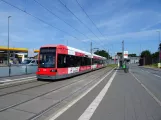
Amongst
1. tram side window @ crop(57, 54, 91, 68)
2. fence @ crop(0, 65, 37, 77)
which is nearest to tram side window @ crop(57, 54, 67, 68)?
tram side window @ crop(57, 54, 91, 68)

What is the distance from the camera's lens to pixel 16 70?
22.3 meters

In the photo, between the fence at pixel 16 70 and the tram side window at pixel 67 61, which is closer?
the tram side window at pixel 67 61

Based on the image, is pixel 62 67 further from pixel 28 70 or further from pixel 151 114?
pixel 151 114

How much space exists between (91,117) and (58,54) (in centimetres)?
1127

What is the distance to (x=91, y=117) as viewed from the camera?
6.37 metres

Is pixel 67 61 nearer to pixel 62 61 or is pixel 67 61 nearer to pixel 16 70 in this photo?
pixel 62 61

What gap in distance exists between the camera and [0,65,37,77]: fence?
20.0m

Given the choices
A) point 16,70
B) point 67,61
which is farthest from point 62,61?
point 16,70

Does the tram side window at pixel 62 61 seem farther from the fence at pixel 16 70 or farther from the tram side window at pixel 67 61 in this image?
the fence at pixel 16 70

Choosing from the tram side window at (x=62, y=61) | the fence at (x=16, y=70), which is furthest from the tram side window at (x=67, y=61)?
the fence at (x=16, y=70)

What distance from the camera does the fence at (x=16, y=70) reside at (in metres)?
20.0

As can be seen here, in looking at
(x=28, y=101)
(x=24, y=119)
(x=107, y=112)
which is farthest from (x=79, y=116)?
(x=28, y=101)

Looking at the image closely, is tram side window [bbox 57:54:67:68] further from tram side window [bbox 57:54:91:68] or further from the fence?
the fence

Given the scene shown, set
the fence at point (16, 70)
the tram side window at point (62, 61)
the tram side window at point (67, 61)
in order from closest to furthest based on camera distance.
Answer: the tram side window at point (62, 61)
the tram side window at point (67, 61)
the fence at point (16, 70)
